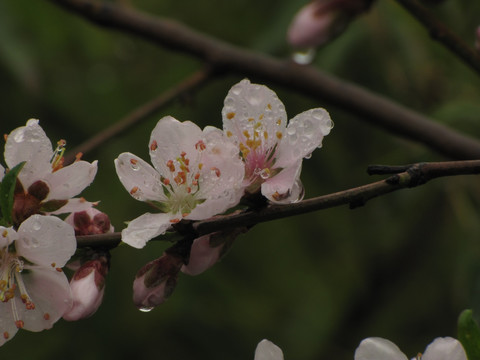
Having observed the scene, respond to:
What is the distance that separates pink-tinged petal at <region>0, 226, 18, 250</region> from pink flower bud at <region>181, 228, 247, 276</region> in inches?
7.9

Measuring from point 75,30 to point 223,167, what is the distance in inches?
56.2

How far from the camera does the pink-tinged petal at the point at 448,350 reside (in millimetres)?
815

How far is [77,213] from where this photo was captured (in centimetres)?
95

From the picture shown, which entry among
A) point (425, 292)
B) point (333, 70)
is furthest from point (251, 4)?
point (425, 292)

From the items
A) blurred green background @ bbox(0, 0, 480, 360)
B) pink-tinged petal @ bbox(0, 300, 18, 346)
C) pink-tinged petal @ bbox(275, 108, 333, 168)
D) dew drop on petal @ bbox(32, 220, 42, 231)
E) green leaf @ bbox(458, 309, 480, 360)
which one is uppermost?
pink-tinged petal @ bbox(275, 108, 333, 168)

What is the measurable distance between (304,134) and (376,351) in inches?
10.0

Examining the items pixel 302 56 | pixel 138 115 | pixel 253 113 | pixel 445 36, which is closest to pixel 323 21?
pixel 302 56

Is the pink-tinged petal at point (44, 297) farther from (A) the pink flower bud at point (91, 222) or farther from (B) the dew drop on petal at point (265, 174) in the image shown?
(B) the dew drop on petal at point (265, 174)

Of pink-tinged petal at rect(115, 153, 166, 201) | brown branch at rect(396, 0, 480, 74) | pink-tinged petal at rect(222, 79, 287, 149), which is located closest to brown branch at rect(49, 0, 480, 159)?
brown branch at rect(396, 0, 480, 74)

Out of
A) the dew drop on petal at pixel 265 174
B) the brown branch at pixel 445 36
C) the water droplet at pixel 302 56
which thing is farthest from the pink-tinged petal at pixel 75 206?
the water droplet at pixel 302 56

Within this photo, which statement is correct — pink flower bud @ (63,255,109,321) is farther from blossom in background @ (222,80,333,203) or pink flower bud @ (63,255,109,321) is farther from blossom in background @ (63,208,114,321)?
blossom in background @ (222,80,333,203)

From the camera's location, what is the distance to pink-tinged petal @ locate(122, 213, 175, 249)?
0.83 m

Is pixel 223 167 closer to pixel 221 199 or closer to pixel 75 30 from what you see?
pixel 221 199

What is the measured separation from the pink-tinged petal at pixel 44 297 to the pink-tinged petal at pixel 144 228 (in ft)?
0.35
